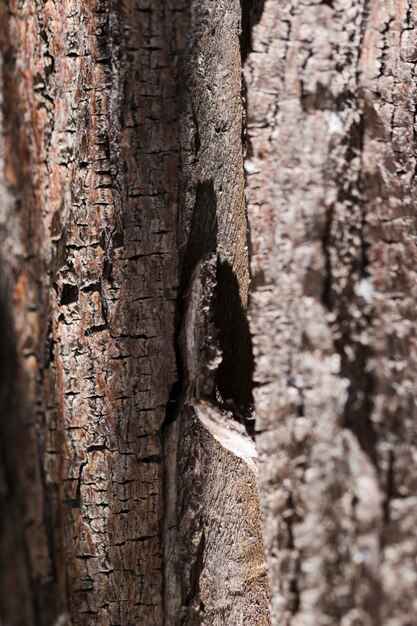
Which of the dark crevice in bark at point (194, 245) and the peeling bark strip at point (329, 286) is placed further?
the dark crevice in bark at point (194, 245)

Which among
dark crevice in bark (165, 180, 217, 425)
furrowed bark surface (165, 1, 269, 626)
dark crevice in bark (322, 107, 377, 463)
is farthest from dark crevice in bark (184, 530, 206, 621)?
dark crevice in bark (322, 107, 377, 463)

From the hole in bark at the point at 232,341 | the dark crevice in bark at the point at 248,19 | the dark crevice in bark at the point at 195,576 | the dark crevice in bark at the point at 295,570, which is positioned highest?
the dark crevice in bark at the point at 248,19

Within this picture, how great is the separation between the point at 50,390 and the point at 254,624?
17.4 inches

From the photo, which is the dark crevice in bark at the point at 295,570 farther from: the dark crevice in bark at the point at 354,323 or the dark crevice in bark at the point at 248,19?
the dark crevice in bark at the point at 248,19

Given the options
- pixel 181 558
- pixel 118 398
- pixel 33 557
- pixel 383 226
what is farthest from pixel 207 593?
pixel 383 226

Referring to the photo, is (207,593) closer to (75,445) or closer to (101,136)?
(75,445)

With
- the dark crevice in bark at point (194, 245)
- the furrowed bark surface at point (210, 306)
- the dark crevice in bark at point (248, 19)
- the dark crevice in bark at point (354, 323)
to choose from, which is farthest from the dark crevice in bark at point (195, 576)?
the dark crevice in bark at point (248, 19)

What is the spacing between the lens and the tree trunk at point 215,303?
0.85m

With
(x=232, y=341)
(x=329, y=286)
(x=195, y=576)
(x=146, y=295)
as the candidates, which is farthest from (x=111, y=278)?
(x=195, y=576)

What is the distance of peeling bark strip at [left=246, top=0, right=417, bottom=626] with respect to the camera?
830mm

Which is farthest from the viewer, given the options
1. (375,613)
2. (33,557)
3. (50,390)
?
(33,557)

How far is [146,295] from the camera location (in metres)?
1.05

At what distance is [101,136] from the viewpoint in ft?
3.36

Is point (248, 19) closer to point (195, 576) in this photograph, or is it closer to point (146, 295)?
point (146, 295)
